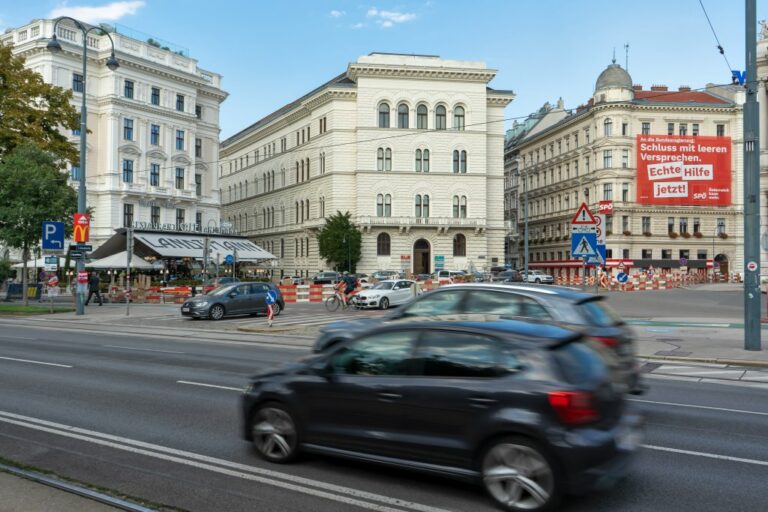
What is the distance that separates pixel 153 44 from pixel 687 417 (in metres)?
66.9

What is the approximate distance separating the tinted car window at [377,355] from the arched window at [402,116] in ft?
223

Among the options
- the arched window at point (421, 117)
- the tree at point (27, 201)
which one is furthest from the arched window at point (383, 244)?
the tree at point (27, 201)

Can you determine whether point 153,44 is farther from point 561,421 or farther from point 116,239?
point 561,421

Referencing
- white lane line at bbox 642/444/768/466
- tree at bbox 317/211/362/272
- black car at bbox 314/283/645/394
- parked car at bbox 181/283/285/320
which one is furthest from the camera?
tree at bbox 317/211/362/272

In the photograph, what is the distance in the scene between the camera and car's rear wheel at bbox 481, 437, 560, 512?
5.05 m

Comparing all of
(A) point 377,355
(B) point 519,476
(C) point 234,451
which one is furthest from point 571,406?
(C) point 234,451

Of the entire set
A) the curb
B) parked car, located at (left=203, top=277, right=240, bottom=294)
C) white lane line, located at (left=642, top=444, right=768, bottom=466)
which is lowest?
the curb

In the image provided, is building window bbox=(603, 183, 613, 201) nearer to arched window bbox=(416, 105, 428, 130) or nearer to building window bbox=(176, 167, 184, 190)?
arched window bbox=(416, 105, 428, 130)

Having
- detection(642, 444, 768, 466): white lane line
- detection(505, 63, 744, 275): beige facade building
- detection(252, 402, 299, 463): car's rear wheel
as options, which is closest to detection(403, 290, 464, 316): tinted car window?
detection(642, 444, 768, 466): white lane line

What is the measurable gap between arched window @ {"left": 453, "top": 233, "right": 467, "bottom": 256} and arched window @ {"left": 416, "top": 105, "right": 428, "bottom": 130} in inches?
487

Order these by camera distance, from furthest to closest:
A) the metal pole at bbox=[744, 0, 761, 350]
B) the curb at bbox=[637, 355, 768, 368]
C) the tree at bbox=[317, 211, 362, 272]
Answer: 1. the tree at bbox=[317, 211, 362, 272]
2. the metal pole at bbox=[744, 0, 761, 350]
3. the curb at bbox=[637, 355, 768, 368]

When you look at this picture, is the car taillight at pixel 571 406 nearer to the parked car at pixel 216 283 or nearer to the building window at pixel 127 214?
the parked car at pixel 216 283

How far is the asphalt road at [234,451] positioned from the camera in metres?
5.59

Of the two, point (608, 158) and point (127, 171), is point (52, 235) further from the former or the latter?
point (608, 158)
